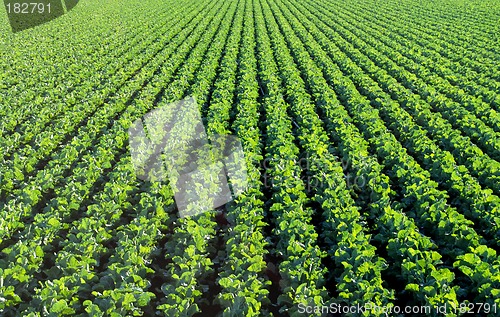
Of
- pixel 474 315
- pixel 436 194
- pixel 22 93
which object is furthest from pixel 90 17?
pixel 474 315

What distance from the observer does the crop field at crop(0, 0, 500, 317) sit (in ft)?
15.7

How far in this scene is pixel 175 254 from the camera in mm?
5605

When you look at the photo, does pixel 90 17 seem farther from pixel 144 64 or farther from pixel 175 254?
pixel 175 254

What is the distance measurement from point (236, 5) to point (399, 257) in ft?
108

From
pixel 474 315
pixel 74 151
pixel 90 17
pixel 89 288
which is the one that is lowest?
pixel 474 315

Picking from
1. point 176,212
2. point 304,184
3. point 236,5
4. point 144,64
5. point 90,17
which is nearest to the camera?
point 176,212

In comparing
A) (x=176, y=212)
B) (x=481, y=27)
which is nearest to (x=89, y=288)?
(x=176, y=212)

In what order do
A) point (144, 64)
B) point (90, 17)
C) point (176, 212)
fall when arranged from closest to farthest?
point (176, 212), point (144, 64), point (90, 17)

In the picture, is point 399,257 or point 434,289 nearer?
point 434,289

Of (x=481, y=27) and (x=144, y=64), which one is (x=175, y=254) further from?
(x=481, y=27)

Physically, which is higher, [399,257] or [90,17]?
[90,17]

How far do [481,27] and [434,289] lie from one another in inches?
790

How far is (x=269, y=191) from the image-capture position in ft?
24.2

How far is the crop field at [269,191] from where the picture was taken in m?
4.78
